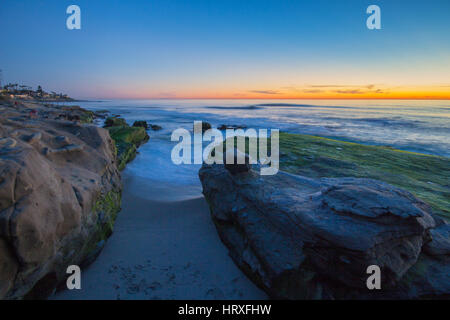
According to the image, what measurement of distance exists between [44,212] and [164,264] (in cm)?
221

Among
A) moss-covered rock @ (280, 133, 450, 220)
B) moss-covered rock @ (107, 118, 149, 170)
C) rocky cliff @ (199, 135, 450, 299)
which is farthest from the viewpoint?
moss-covered rock @ (107, 118, 149, 170)

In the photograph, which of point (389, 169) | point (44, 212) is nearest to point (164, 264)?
point (44, 212)

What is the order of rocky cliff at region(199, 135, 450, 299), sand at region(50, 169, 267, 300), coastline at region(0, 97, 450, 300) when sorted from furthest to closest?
1. sand at region(50, 169, 267, 300)
2. coastline at region(0, 97, 450, 300)
3. rocky cliff at region(199, 135, 450, 299)

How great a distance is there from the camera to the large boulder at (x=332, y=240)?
2828 millimetres

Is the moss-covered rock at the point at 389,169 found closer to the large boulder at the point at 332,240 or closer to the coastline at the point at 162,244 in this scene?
the coastline at the point at 162,244

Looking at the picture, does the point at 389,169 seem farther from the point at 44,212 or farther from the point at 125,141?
the point at 125,141

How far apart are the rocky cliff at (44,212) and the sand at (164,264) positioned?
0.42 metres

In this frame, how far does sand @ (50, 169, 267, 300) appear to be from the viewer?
354 cm

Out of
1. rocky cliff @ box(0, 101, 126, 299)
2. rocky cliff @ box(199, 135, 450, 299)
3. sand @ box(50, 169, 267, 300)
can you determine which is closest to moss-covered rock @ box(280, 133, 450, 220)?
rocky cliff @ box(199, 135, 450, 299)

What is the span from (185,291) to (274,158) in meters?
6.71

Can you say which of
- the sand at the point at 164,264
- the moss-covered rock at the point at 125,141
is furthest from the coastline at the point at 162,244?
the moss-covered rock at the point at 125,141

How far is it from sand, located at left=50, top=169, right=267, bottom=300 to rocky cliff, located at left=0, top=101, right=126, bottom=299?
421 millimetres

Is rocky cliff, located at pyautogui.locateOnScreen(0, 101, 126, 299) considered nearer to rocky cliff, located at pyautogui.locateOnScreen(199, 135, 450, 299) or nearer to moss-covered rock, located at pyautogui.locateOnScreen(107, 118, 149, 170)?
rocky cliff, located at pyautogui.locateOnScreen(199, 135, 450, 299)
